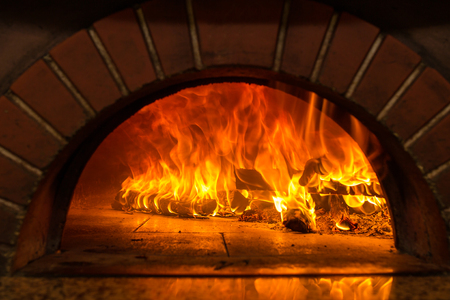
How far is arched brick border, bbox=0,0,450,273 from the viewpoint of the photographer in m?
1.25

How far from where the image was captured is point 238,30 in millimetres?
1288

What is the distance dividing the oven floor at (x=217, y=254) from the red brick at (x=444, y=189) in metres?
0.30

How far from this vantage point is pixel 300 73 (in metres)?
1.29

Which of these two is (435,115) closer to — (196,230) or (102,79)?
(102,79)

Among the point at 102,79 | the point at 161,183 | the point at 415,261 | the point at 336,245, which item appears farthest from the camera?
the point at 161,183

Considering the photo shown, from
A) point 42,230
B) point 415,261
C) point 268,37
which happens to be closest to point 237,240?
point 415,261

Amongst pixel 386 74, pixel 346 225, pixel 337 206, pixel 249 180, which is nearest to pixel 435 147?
pixel 386 74

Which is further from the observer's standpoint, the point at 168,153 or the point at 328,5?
the point at 168,153

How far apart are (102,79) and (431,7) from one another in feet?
4.76

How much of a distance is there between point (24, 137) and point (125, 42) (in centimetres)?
56

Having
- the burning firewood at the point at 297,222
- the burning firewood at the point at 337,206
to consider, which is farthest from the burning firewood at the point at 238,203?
the burning firewood at the point at 337,206

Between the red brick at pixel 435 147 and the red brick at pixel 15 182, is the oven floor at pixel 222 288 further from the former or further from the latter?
the red brick at pixel 435 147

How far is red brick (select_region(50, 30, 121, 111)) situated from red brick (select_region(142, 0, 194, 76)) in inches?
9.8

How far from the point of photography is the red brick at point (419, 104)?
4.25ft
